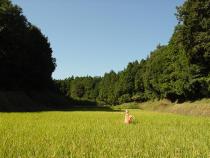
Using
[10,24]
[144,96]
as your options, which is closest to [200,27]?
[10,24]

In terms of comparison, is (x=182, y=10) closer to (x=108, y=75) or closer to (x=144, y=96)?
(x=144, y=96)

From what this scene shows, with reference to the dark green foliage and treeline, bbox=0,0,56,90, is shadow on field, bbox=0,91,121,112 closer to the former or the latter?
treeline, bbox=0,0,56,90

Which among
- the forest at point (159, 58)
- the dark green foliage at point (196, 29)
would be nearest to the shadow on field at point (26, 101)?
the forest at point (159, 58)

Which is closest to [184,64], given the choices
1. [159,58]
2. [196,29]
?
[196,29]

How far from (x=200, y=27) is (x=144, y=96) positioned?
215ft

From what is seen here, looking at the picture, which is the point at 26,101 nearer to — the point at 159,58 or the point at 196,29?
the point at 196,29

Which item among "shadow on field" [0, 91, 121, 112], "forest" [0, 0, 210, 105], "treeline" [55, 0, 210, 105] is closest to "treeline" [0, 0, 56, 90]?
"forest" [0, 0, 210, 105]

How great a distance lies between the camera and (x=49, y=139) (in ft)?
50.6

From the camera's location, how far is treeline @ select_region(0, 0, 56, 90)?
2313 inches

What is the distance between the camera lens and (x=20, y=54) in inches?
2552

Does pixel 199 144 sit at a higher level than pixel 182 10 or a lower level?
lower

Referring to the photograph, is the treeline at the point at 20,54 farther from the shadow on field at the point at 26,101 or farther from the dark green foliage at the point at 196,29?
the dark green foliage at the point at 196,29

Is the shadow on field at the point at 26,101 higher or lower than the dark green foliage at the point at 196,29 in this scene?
lower

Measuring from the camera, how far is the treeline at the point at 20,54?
5875 cm
